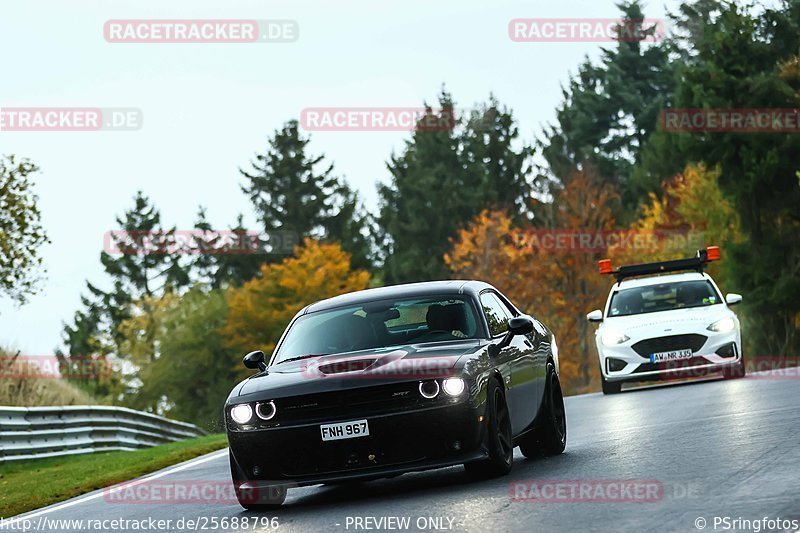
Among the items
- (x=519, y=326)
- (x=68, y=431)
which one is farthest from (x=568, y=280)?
(x=519, y=326)

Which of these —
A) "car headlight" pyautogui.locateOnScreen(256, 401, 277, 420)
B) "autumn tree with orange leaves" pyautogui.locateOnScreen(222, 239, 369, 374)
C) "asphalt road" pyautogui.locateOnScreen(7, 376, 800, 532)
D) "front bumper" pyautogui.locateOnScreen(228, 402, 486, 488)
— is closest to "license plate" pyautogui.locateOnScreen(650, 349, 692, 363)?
"asphalt road" pyautogui.locateOnScreen(7, 376, 800, 532)

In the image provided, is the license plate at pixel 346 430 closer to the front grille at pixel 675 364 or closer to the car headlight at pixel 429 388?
the car headlight at pixel 429 388

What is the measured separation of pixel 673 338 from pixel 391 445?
13084 millimetres

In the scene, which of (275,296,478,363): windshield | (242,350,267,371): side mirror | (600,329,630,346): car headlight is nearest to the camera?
(275,296,478,363): windshield

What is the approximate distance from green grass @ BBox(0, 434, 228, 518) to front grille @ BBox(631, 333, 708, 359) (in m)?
6.56

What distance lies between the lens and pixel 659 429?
14367 millimetres

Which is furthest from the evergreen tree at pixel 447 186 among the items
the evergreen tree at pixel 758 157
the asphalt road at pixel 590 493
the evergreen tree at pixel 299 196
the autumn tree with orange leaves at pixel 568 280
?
the asphalt road at pixel 590 493

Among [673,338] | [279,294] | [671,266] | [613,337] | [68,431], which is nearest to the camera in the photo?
[673,338]

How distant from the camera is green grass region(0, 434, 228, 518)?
14.7 metres

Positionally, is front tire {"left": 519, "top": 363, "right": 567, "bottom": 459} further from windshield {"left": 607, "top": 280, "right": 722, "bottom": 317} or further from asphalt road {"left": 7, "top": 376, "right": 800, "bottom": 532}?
windshield {"left": 607, "top": 280, "right": 722, "bottom": 317}

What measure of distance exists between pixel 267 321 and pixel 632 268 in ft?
166

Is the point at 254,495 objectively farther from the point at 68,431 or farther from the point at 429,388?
the point at 68,431

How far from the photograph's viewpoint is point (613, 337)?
22844 millimetres

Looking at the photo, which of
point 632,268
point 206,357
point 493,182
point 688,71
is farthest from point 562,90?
point 632,268
